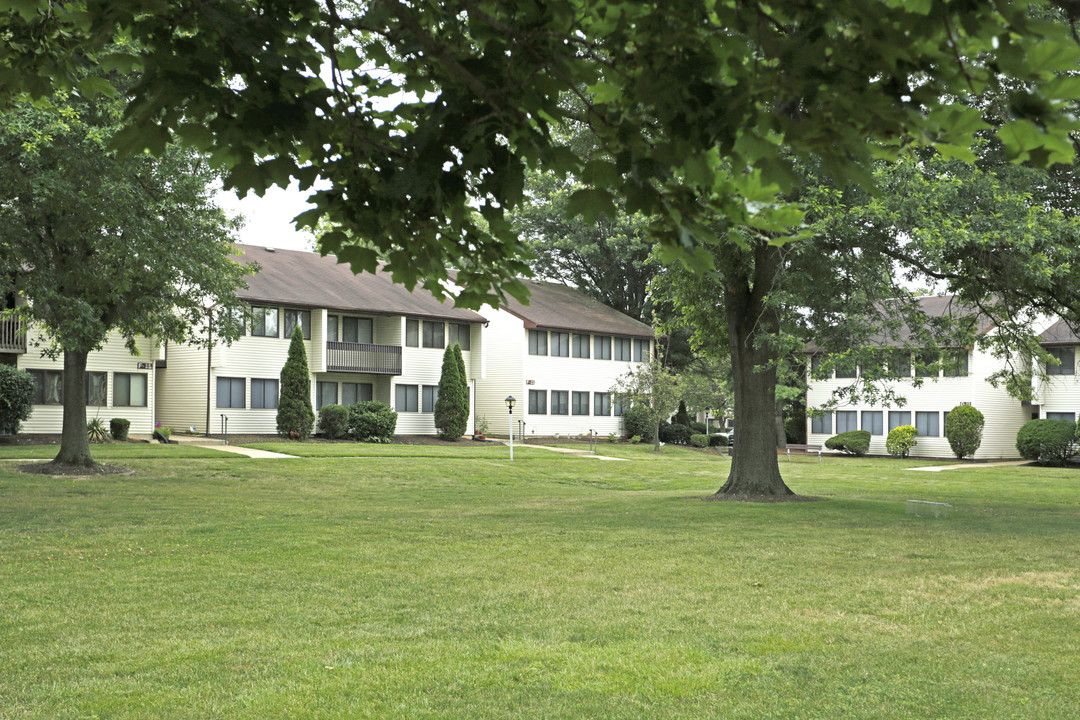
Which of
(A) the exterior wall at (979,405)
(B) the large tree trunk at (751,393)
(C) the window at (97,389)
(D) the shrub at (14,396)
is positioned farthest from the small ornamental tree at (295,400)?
(A) the exterior wall at (979,405)

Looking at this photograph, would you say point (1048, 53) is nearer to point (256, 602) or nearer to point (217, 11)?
point (217, 11)

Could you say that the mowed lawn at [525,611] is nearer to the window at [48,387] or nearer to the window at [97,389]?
the window at [48,387]

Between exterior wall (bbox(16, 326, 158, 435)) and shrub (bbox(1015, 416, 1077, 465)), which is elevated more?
exterior wall (bbox(16, 326, 158, 435))

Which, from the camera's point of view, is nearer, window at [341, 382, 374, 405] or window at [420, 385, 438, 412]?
window at [341, 382, 374, 405]

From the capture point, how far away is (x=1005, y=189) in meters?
17.7

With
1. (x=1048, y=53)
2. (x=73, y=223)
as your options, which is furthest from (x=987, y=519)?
(x=73, y=223)

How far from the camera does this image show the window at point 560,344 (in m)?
49.2

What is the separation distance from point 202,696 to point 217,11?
13.0 ft

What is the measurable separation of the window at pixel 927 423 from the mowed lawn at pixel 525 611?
31.2 meters

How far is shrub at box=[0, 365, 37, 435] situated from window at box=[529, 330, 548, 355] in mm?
22490

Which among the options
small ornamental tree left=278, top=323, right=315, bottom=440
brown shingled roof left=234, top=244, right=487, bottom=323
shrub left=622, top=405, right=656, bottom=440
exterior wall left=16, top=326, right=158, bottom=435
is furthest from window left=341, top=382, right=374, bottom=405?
shrub left=622, top=405, right=656, bottom=440

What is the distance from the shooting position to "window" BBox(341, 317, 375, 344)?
42.5 metres

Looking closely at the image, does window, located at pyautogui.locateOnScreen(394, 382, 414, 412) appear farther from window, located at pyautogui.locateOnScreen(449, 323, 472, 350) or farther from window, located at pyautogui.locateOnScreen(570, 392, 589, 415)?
window, located at pyautogui.locateOnScreen(570, 392, 589, 415)

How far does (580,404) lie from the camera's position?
5034 cm
